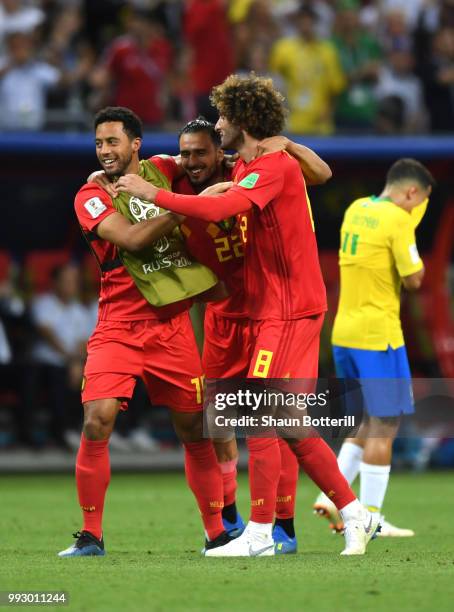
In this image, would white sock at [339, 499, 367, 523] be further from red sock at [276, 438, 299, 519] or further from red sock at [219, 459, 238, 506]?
red sock at [219, 459, 238, 506]

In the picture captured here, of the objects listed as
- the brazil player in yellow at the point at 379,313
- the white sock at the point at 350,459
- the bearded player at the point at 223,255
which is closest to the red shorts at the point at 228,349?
the bearded player at the point at 223,255

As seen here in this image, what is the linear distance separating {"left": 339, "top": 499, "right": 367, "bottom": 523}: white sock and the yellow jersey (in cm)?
170

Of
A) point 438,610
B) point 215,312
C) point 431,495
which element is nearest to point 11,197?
point 431,495

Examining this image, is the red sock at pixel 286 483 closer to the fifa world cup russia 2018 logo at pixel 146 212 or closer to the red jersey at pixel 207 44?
the fifa world cup russia 2018 logo at pixel 146 212

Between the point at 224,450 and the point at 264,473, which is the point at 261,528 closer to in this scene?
the point at 264,473

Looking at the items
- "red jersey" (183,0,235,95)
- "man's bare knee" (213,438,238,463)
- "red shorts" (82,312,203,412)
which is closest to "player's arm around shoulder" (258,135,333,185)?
"red shorts" (82,312,203,412)

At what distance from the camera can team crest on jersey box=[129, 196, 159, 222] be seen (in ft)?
23.0

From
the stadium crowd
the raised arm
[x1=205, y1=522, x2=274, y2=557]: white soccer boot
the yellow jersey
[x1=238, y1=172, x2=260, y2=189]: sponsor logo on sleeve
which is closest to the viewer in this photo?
the raised arm

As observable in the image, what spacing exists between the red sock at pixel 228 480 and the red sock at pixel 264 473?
0.84m

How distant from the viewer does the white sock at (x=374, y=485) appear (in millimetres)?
8211

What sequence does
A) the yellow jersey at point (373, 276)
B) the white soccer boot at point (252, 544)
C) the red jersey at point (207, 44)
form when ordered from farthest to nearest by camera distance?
the red jersey at point (207, 44)
the yellow jersey at point (373, 276)
the white soccer boot at point (252, 544)

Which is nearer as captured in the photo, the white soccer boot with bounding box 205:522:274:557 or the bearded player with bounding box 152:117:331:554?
the white soccer boot with bounding box 205:522:274:557

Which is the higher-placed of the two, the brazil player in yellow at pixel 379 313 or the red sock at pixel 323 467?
the brazil player in yellow at pixel 379 313

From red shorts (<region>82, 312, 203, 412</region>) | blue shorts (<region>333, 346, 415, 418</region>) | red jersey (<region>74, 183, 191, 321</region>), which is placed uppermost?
red jersey (<region>74, 183, 191, 321</region>)
